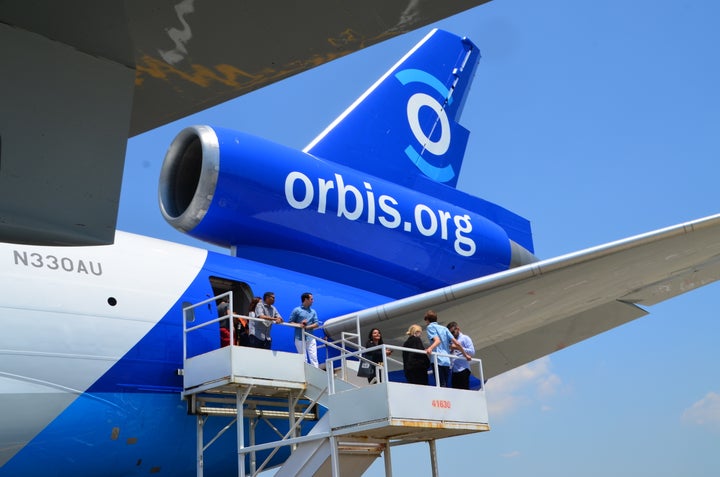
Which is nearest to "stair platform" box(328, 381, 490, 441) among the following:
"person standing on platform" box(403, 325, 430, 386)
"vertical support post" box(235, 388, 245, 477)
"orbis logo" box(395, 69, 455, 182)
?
"person standing on platform" box(403, 325, 430, 386)

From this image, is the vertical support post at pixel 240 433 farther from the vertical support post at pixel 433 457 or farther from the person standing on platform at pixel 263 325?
the vertical support post at pixel 433 457

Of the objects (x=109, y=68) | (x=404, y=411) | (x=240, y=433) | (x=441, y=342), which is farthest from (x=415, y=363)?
(x=109, y=68)

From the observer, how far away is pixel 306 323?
435 inches

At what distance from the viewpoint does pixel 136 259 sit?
10.7 metres

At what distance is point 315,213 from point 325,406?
374 cm

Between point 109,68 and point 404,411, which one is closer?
point 109,68

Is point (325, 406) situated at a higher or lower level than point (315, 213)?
lower

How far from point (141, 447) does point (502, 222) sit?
353 inches

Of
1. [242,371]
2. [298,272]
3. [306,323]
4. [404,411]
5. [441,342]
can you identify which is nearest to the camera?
[404,411]

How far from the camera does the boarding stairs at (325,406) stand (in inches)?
367

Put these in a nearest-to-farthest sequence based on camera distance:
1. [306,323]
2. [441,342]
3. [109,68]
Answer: [109,68] < [441,342] < [306,323]

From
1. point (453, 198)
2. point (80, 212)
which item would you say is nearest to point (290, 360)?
point (453, 198)

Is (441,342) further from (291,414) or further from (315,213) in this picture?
(315,213)

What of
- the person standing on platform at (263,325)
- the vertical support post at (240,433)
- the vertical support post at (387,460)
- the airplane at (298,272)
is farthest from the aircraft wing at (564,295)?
the vertical support post at (240,433)
